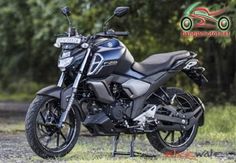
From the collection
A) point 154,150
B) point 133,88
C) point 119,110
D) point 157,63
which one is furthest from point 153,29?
point 119,110

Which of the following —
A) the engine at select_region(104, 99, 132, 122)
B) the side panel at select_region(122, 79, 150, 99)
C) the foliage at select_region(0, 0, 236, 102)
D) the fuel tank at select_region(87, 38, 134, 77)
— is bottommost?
the foliage at select_region(0, 0, 236, 102)

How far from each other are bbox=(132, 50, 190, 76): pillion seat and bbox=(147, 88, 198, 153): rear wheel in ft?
1.20

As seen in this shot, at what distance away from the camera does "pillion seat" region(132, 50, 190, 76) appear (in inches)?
331

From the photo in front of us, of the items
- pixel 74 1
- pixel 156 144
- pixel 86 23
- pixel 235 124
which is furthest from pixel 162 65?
pixel 86 23

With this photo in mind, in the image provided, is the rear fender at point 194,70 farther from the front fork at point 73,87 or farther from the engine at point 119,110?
the front fork at point 73,87

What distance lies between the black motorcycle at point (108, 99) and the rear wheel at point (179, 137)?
13 millimetres

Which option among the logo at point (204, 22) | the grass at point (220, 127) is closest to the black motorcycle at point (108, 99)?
the grass at point (220, 127)

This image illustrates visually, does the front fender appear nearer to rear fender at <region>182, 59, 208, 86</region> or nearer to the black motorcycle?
the black motorcycle

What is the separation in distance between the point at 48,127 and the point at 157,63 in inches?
65.6

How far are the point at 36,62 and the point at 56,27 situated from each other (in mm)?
11240

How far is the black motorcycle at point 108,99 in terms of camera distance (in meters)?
7.79

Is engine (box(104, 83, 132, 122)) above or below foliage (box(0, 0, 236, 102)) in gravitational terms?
above

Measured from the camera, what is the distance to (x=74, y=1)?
56.0ft

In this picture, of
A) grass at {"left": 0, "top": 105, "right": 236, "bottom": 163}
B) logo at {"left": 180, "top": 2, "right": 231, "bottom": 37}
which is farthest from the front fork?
logo at {"left": 180, "top": 2, "right": 231, "bottom": 37}
